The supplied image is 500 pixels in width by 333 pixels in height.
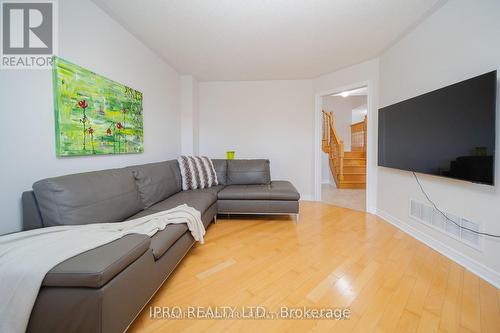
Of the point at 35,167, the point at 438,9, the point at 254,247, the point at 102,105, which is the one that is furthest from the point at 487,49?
the point at 35,167

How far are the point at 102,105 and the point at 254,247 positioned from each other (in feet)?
6.89

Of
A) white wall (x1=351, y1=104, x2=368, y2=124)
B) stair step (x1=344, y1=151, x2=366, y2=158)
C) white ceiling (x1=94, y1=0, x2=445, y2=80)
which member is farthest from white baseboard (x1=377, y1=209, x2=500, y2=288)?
white wall (x1=351, y1=104, x2=368, y2=124)

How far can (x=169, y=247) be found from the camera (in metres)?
1.44

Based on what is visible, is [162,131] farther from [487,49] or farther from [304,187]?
[487,49]

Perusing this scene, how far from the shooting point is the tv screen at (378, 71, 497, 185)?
58.4 inches

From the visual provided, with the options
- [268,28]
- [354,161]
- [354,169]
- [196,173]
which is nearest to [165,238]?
[196,173]

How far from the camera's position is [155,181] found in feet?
7.38

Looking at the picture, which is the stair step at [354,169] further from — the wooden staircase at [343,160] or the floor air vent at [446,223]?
the floor air vent at [446,223]

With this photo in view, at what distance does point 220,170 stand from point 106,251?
250cm

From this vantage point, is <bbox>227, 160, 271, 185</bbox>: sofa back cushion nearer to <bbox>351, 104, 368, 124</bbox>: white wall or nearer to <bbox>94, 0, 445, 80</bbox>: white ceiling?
<bbox>94, 0, 445, 80</bbox>: white ceiling

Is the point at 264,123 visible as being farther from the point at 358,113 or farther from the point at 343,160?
the point at 358,113

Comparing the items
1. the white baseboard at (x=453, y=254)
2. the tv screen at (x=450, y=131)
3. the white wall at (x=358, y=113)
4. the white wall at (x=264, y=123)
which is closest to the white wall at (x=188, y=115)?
the white wall at (x=264, y=123)

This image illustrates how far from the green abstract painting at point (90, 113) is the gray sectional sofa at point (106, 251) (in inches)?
13.1

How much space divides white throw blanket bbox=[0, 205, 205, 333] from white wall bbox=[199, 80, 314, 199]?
310cm
